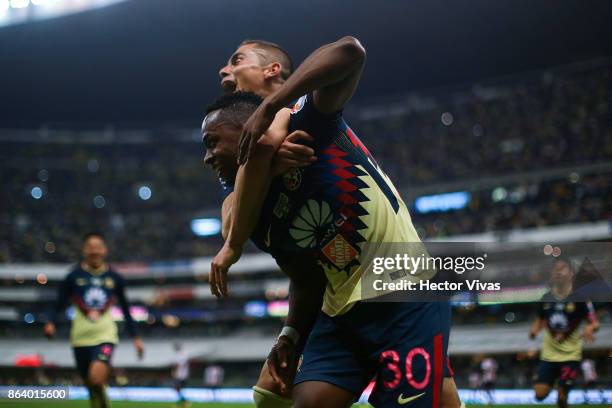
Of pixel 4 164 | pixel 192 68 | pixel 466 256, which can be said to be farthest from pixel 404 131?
pixel 466 256

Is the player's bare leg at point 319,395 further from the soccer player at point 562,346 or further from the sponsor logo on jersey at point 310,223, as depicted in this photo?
the soccer player at point 562,346

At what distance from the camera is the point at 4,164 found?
47875 mm

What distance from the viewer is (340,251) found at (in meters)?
2.94

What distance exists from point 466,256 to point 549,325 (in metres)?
7.66

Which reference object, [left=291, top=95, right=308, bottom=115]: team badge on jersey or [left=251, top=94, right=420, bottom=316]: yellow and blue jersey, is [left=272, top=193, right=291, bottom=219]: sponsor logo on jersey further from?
[left=291, top=95, right=308, bottom=115]: team badge on jersey

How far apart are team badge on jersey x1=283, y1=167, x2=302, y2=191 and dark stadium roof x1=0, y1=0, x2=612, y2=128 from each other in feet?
117

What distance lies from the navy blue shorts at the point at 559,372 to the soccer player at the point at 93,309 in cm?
598

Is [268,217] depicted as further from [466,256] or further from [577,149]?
[577,149]

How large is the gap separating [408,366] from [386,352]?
4.4 inches

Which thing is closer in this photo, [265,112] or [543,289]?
[265,112]

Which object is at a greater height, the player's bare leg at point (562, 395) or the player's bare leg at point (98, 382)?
the player's bare leg at point (98, 382)

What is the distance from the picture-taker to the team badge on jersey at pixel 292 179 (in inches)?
113

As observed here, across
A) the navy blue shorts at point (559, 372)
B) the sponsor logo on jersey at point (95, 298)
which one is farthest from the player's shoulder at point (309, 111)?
the navy blue shorts at point (559, 372)

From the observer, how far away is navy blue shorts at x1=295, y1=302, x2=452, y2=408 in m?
2.80
